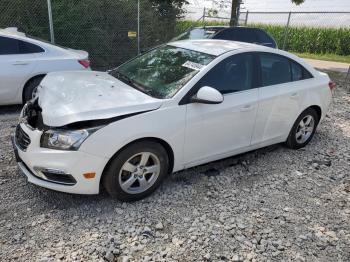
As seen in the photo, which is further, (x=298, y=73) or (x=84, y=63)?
(x=84, y=63)

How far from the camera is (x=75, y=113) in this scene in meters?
3.19

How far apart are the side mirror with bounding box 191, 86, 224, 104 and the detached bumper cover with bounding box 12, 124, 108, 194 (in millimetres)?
1164

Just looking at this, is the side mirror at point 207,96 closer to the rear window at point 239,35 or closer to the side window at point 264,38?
the rear window at point 239,35

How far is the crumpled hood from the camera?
3199 mm

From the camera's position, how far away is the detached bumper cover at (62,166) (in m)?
3.12

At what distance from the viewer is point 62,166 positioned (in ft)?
10.3

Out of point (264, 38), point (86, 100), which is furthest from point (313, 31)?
point (86, 100)

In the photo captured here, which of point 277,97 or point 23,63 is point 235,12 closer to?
point 23,63

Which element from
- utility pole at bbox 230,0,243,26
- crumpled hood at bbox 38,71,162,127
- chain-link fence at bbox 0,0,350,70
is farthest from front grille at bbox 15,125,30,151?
utility pole at bbox 230,0,243,26

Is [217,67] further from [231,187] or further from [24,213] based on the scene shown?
[24,213]

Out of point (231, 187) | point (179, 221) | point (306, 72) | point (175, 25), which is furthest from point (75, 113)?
point (175, 25)

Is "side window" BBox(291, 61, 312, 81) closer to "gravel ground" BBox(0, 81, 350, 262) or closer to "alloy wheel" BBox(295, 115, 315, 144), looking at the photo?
"alloy wheel" BBox(295, 115, 315, 144)

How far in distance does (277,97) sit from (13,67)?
14.4ft

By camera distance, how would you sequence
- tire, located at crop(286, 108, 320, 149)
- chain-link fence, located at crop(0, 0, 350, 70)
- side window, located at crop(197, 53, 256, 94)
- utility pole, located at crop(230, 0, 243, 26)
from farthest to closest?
utility pole, located at crop(230, 0, 243, 26)
chain-link fence, located at crop(0, 0, 350, 70)
tire, located at crop(286, 108, 320, 149)
side window, located at crop(197, 53, 256, 94)
